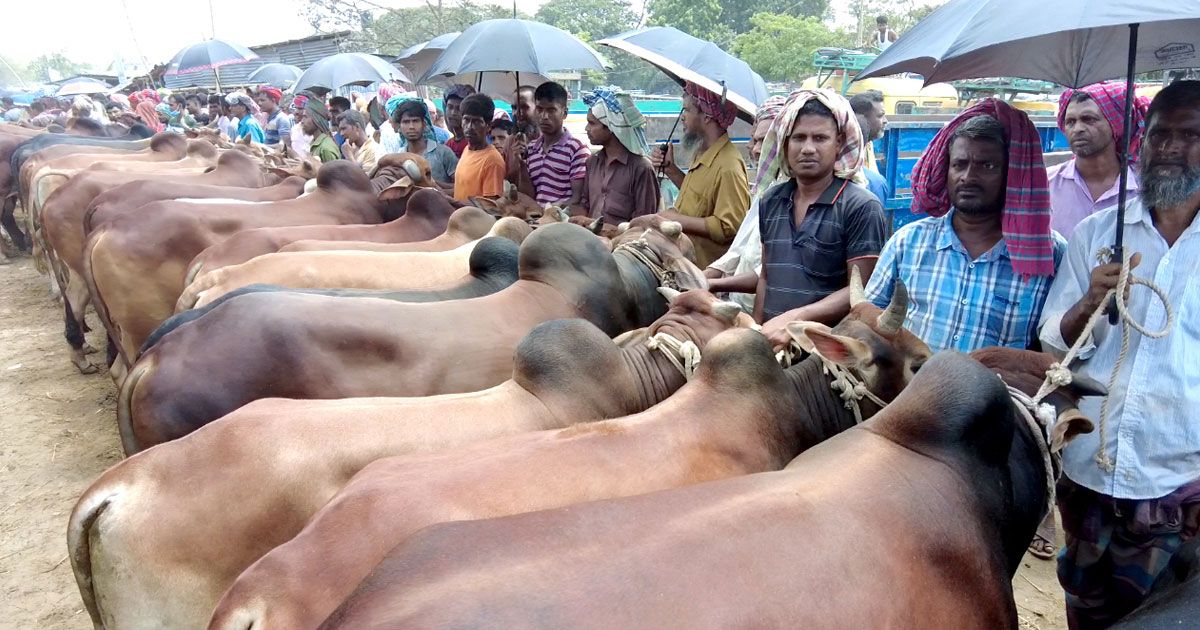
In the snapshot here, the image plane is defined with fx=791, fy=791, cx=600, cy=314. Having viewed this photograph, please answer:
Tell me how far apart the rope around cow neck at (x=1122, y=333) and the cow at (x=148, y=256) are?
5.10 metres

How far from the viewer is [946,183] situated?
10.1 ft

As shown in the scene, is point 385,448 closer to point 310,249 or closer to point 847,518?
point 847,518

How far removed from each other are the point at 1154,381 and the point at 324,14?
133 ft

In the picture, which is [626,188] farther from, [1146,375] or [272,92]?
[272,92]

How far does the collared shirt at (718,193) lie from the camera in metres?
4.75

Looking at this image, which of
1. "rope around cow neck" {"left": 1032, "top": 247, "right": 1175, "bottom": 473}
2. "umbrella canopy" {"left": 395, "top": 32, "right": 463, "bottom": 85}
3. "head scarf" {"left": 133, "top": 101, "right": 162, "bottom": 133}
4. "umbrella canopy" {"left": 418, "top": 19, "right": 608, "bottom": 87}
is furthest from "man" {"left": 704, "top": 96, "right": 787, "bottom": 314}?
"head scarf" {"left": 133, "top": 101, "right": 162, "bottom": 133}

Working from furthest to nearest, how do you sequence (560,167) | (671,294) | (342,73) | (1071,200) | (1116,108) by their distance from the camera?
1. (342,73)
2. (560,167)
3. (1071,200)
4. (1116,108)
5. (671,294)

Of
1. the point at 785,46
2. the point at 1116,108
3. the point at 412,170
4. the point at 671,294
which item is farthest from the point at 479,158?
the point at 785,46

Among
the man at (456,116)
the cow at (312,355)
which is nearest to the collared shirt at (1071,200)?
the cow at (312,355)

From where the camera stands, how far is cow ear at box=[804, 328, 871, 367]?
2.50m

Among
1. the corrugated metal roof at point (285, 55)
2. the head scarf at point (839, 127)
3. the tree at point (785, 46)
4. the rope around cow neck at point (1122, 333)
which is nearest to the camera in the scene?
the rope around cow neck at point (1122, 333)

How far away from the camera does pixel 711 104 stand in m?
4.91

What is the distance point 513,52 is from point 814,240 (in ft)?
14.8

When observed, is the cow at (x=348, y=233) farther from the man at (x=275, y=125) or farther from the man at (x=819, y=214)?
the man at (x=275, y=125)
